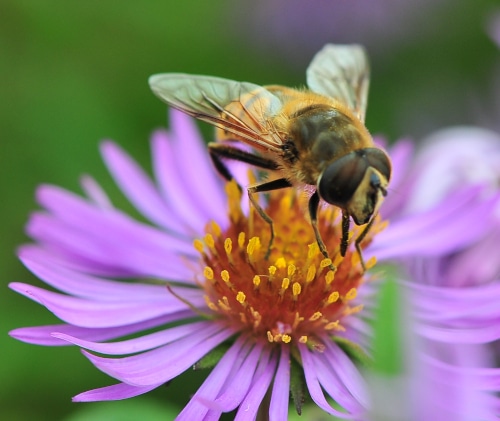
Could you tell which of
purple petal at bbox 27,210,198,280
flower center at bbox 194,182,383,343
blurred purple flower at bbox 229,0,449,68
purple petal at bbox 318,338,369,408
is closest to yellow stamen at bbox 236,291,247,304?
flower center at bbox 194,182,383,343

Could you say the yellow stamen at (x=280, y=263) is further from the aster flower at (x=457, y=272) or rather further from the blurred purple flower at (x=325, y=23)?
the blurred purple flower at (x=325, y=23)

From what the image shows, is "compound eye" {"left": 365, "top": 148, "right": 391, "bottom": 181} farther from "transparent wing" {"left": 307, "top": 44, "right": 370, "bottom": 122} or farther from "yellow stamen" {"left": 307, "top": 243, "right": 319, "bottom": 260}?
"transparent wing" {"left": 307, "top": 44, "right": 370, "bottom": 122}

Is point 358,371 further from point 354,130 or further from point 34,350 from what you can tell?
point 34,350

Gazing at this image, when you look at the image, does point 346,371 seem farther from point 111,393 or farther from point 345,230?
point 111,393

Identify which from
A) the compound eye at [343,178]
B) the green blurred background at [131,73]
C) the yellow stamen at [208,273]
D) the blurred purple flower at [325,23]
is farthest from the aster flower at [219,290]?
the blurred purple flower at [325,23]

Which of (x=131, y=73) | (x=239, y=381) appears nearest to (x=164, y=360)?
(x=239, y=381)

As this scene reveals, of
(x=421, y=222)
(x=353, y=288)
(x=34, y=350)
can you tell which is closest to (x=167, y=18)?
(x=34, y=350)
